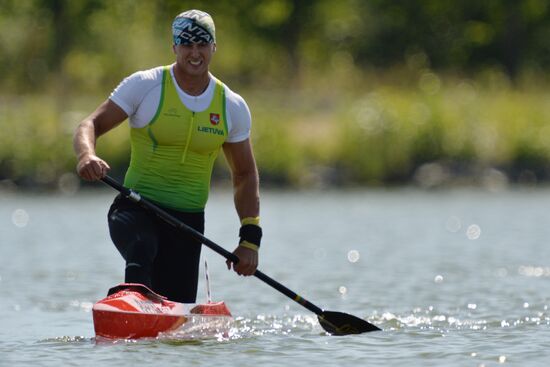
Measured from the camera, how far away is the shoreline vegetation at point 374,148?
99.5ft

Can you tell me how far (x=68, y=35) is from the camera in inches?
1373

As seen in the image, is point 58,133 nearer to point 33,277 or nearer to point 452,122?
point 452,122

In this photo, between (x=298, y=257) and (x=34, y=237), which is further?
(x=34, y=237)

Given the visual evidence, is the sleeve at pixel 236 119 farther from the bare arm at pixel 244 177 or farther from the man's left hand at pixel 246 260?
the man's left hand at pixel 246 260

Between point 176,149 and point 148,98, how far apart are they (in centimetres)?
36

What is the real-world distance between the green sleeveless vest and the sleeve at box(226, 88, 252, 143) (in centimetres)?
5

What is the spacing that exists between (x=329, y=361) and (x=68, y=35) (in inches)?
1064

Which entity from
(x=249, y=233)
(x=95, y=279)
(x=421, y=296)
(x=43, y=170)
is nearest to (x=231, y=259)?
(x=249, y=233)

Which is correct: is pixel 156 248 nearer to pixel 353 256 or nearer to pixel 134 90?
A: pixel 134 90

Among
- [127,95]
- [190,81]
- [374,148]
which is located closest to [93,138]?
[127,95]

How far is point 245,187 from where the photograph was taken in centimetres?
916

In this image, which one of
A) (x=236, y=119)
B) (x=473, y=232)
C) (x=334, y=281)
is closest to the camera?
(x=236, y=119)

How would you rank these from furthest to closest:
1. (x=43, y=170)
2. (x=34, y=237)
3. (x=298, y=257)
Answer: (x=43, y=170), (x=34, y=237), (x=298, y=257)

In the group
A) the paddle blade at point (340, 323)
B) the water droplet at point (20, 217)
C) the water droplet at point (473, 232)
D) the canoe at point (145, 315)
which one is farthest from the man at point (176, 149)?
the water droplet at point (20, 217)
